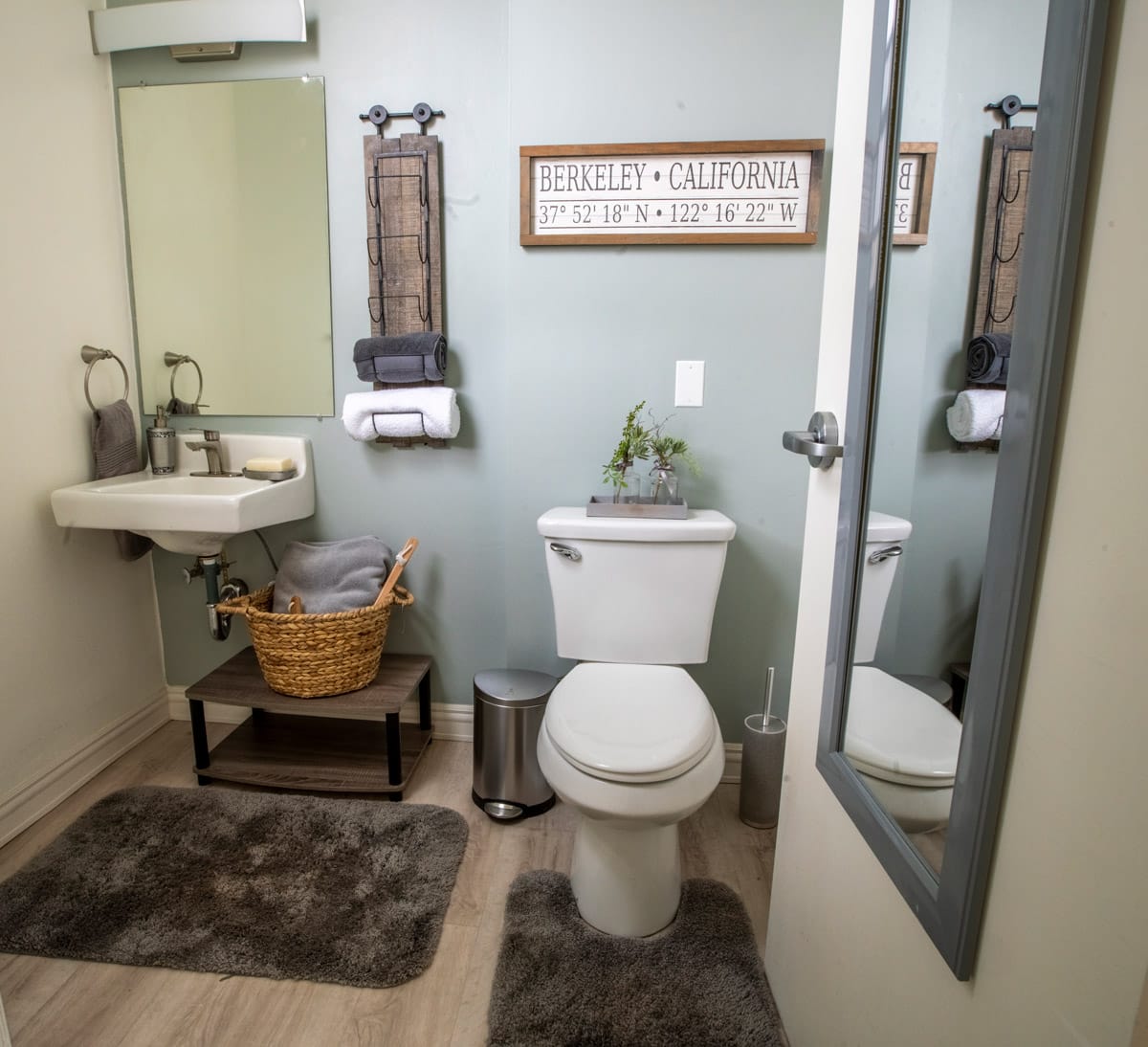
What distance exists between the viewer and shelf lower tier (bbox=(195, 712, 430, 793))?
1.81 metres

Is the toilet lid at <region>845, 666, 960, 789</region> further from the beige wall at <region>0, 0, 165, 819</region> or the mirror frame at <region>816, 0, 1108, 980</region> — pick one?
the beige wall at <region>0, 0, 165, 819</region>

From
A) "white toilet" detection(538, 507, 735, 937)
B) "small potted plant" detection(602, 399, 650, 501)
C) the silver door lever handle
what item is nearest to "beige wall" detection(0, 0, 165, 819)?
"white toilet" detection(538, 507, 735, 937)

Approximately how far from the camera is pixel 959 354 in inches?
25.7

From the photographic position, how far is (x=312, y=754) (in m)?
1.93

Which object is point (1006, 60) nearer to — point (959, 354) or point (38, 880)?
point (959, 354)

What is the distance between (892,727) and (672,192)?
141cm

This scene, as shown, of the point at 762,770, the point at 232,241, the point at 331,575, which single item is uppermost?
the point at 232,241

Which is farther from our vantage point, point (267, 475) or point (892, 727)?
point (267, 475)

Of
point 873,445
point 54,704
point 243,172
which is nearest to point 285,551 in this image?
point 54,704

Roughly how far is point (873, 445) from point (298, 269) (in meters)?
1.75

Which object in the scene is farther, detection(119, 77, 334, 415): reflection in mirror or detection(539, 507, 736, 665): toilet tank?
detection(119, 77, 334, 415): reflection in mirror

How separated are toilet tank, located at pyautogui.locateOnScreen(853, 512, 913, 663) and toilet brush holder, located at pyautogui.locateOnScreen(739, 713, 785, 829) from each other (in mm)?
880

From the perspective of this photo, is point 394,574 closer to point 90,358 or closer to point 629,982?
point 90,358

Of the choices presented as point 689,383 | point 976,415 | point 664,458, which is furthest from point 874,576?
point 689,383
